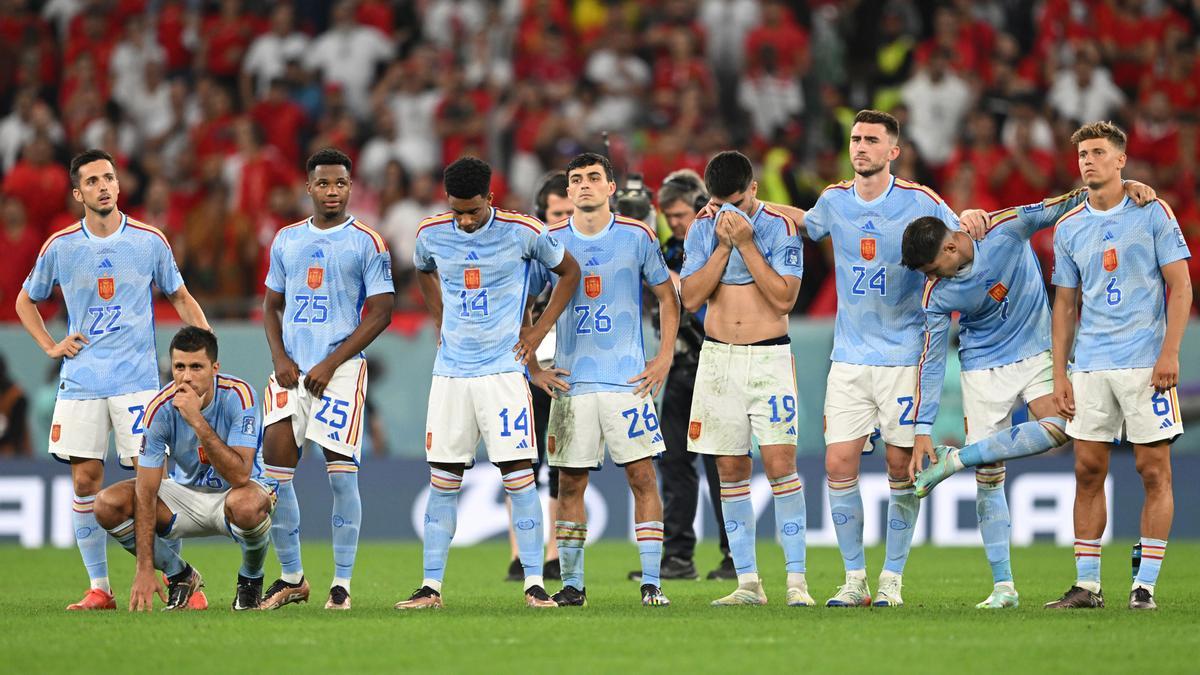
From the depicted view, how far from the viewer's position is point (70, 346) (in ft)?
34.1

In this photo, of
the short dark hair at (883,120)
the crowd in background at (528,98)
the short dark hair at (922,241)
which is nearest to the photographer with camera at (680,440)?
the short dark hair at (883,120)

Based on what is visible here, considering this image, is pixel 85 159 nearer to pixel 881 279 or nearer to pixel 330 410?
pixel 330 410

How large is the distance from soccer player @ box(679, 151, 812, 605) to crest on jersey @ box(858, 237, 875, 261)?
363 millimetres

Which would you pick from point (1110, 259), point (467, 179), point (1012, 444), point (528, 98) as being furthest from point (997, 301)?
point (528, 98)

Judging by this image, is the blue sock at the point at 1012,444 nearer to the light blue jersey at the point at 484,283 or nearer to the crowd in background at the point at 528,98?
the light blue jersey at the point at 484,283

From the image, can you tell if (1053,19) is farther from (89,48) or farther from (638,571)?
(89,48)

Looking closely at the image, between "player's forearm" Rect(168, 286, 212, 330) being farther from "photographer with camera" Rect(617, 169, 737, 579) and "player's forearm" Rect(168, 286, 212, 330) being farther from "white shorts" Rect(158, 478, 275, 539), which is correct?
"photographer with camera" Rect(617, 169, 737, 579)

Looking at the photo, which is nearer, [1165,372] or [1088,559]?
[1165,372]

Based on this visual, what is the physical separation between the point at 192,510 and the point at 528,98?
10598mm

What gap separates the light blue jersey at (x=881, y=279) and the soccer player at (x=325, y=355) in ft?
8.73

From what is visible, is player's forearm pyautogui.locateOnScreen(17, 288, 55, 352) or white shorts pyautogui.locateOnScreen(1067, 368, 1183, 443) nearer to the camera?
white shorts pyautogui.locateOnScreen(1067, 368, 1183, 443)

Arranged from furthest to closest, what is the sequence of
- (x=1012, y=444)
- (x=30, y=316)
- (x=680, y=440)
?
1. (x=680, y=440)
2. (x=30, y=316)
3. (x=1012, y=444)

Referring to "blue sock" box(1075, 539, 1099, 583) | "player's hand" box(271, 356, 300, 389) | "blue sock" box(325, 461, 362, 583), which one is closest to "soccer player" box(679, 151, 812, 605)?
"blue sock" box(1075, 539, 1099, 583)

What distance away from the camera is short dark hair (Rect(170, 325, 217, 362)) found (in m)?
9.54
